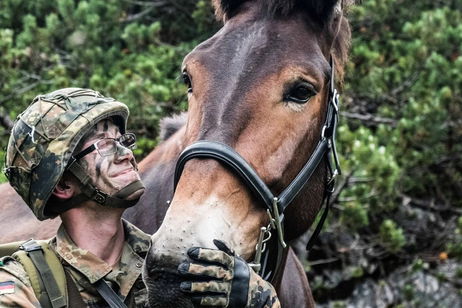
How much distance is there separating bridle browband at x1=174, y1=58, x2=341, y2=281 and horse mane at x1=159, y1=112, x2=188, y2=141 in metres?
1.11

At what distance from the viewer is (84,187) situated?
2680mm

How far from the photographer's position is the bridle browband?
2.38 m

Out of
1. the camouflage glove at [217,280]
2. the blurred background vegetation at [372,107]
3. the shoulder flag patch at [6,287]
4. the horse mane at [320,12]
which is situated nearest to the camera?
the camouflage glove at [217,280]

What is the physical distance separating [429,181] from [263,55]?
504 cm

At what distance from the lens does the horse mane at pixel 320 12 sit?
9.35 ft

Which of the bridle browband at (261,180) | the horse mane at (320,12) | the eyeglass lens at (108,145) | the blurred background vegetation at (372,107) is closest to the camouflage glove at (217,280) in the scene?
the bridle browband at (261,180)

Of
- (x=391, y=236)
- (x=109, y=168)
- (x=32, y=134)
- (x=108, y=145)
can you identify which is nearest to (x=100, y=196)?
(x=109, y=168)

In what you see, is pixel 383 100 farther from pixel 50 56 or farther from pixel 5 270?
pixel 5 270

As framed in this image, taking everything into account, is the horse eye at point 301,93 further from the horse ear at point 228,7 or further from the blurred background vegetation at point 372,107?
the blurred background vegetation at point 372,107

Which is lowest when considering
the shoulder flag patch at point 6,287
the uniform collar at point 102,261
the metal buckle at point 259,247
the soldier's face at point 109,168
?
the uniform collar at point 102,261

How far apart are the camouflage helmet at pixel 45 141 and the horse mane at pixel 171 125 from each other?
1086 millimetres

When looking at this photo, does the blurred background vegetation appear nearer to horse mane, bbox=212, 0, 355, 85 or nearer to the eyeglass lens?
horse mane, bbox=212, 0, 355, 85

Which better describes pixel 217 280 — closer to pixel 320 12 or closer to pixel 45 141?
pixel 45 141

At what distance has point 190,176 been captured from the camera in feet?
7.77
